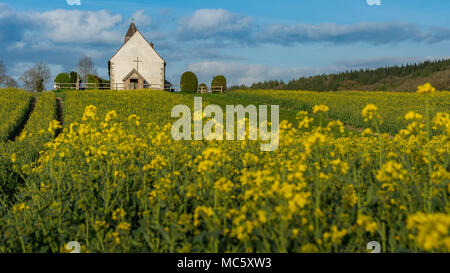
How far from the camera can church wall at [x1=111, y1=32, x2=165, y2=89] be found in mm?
59031

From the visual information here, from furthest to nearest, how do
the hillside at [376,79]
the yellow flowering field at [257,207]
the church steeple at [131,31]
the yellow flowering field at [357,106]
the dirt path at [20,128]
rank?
the hillside at [376,79], the church steeple at [131,31], the yellow flowering field at [357,106], the dirt path at [20,128], the yellow flowering field at [257,207]

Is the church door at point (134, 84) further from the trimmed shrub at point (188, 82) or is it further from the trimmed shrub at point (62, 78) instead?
the trimmed shrub at point (62, 78)

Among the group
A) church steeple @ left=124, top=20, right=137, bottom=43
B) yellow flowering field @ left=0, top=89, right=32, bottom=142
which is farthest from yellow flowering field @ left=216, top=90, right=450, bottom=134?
church steeple @ left=124, top=20, right=137, bottom=43

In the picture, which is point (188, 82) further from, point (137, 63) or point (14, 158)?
point (14, 158)

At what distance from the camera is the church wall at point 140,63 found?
59031 mm

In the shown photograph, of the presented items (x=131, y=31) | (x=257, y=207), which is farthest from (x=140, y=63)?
(x=257, y=207)

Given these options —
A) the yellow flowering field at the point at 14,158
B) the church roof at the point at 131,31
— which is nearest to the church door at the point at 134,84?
the church roof at the point at 131,31

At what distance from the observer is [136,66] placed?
59.2 metres

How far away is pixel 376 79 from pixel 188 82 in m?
59.6

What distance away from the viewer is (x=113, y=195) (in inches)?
242

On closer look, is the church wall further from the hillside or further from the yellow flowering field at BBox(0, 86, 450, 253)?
the yellow flowering field at BBox(0, 86, 450, 253)
